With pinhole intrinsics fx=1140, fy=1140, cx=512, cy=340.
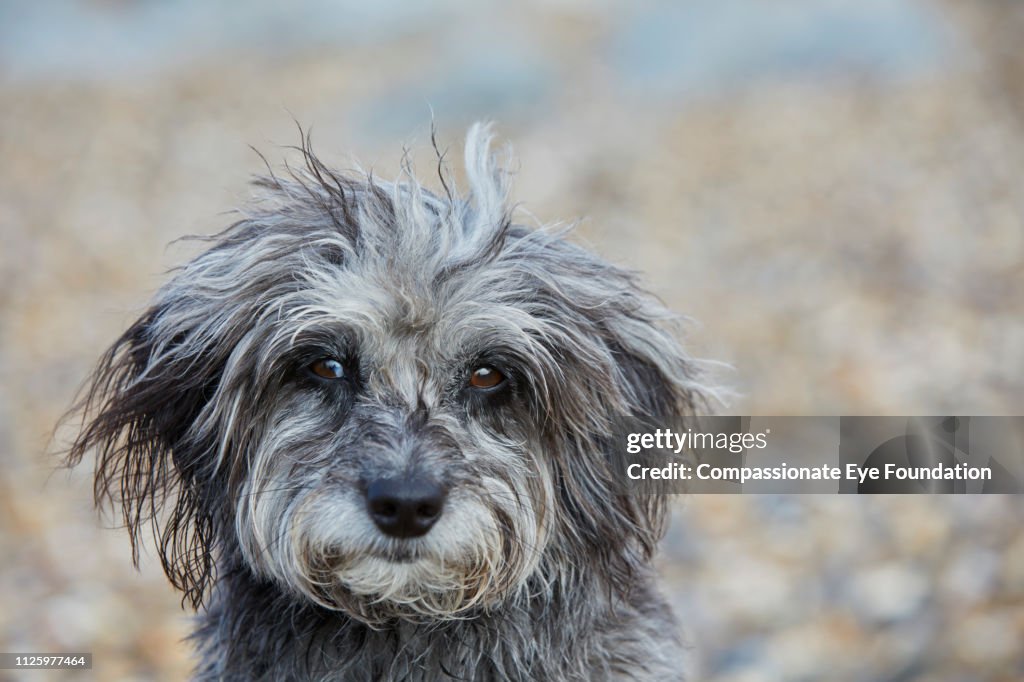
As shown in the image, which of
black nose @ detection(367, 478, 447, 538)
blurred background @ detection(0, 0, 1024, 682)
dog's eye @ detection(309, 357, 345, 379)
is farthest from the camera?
blurred background @ detection(0, 0, 1024, 682)

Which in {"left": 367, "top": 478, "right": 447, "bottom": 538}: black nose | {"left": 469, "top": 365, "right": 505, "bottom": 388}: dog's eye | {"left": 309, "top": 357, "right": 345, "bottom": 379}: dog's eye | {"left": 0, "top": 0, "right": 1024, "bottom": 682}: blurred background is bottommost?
{"left": 367, "top": 478, "right": 447, "bottom": 538}: black nose

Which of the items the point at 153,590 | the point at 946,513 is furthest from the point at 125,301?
the point at 946,513

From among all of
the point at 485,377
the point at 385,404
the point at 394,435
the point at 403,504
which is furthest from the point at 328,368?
the point at 403,504

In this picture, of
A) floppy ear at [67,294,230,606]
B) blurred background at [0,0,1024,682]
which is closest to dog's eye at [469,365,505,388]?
floppy ear at [67,294,230,606]

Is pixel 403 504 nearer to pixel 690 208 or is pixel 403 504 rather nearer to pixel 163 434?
pixel 163 434

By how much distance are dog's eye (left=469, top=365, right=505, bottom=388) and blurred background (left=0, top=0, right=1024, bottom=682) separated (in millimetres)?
948

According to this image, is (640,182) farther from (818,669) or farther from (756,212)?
(818,669)

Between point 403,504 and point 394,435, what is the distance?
0.24 meters

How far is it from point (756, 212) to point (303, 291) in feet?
32.6

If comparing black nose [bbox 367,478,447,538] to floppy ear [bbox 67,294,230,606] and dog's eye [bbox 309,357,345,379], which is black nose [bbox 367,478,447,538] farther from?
floppy ear [bbox 67,294,230,606]

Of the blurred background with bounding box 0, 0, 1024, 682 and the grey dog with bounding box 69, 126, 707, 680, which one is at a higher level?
the blurred background with bounding box 0, 0, 1024, 682

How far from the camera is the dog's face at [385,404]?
308cm

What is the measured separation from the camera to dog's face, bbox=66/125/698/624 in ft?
10.1

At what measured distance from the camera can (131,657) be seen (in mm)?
5715
